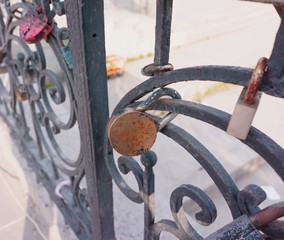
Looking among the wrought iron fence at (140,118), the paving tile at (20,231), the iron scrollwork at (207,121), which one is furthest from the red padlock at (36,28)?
the paving tile at (20,231)

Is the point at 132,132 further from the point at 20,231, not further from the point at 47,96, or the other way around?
the point at 20,231

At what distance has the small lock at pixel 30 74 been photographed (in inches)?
33.7

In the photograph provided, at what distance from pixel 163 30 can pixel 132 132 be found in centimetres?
14

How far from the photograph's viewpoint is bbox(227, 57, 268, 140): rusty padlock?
0.28 m

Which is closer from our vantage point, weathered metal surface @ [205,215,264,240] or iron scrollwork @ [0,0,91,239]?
weathered metal surface @ [205,215,264,240]

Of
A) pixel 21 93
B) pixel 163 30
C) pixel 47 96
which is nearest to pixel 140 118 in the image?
pixel 163 30

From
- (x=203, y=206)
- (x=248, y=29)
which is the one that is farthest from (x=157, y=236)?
(x=248, y=29)

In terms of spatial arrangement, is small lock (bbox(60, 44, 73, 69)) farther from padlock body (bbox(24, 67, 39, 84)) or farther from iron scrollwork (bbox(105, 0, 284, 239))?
padlock body (bbox(24, 67, 39, 84))

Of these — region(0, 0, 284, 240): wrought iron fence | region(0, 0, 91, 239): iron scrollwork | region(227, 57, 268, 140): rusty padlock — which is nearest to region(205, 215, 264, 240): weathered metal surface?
region(0, 0, 284, 240): wrought iron fence

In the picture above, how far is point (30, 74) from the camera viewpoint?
87 centimetres

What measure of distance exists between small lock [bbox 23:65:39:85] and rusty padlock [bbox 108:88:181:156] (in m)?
0.51

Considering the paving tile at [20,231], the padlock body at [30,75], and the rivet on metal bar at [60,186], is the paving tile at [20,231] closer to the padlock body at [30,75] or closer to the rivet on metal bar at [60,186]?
the rivet on metal bar at [60,186]

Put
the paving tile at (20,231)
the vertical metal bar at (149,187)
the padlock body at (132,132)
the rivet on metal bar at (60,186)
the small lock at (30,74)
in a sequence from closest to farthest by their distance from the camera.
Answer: the padlock body at (132,132) < the vertical metal bar at (149,187) < the small lock at (30,74) < the rivet on metal bar at (60,186) < the paving tile at (20,231)

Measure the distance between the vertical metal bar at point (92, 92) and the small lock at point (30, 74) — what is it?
33cm
